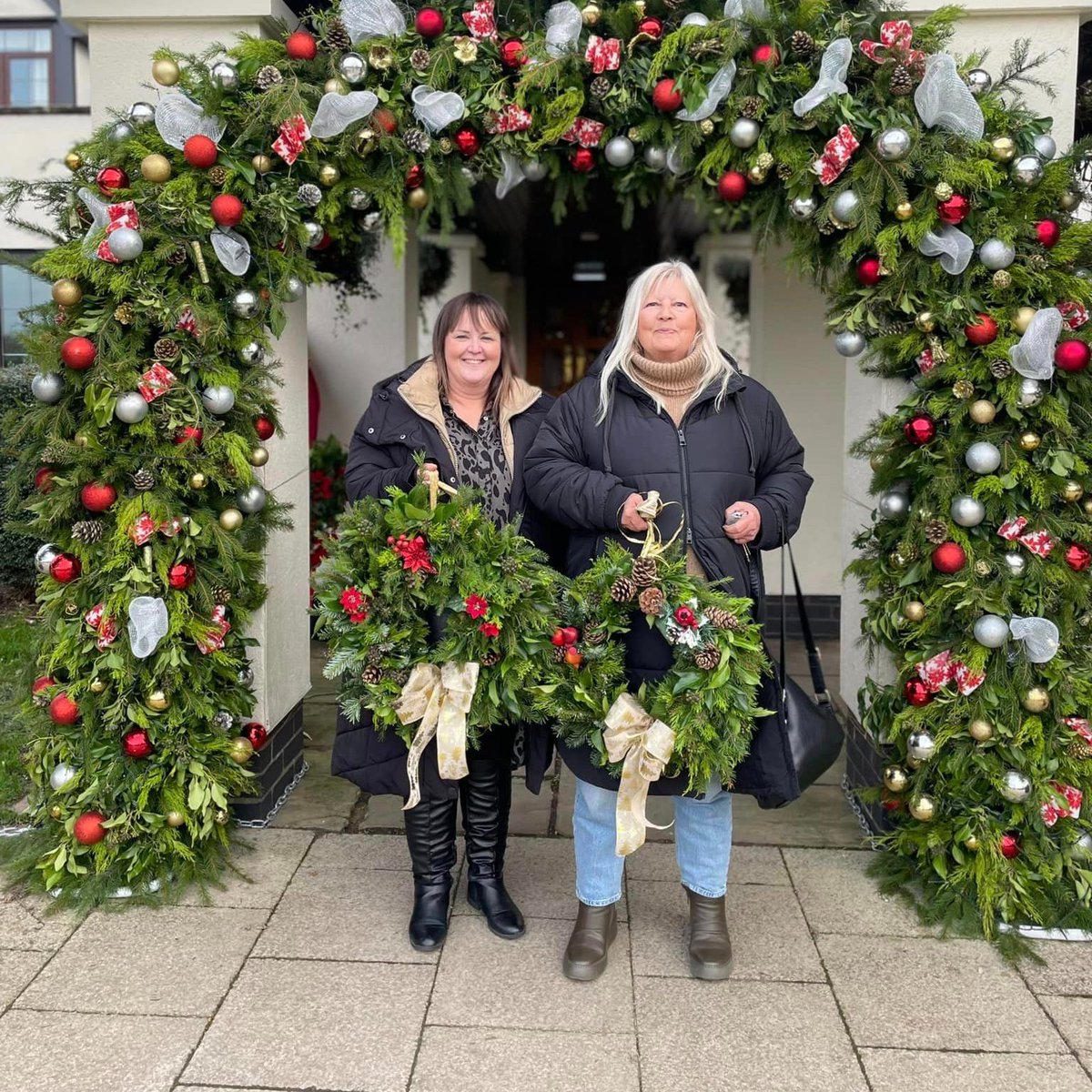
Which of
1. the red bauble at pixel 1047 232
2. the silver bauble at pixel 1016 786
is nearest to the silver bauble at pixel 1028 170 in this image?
the red bauble at pixel 1047 232

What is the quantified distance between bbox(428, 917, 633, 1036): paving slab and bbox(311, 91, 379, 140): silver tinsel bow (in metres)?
2.35

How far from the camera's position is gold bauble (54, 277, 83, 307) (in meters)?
3.18

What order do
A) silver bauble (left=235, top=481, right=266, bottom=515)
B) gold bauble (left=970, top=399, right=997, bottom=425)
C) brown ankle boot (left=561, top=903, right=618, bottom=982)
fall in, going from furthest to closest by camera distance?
silver bauble (left=235, top=481, right=266, bottom=515) < gold bauble (left=970, top=399, right=997, bottom=425) < brown ankle boot (left=561, top=903, right=618, bottom=982)

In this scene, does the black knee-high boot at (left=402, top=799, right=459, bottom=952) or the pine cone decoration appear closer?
the pine cone decoration

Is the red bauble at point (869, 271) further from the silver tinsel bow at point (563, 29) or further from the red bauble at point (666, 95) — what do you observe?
the silver tinsel bow at point (563, 29)

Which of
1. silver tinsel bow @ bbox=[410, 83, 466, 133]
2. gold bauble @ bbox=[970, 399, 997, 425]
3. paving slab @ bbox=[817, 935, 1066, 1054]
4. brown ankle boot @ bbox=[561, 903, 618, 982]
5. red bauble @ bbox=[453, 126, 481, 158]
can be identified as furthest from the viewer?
red bauble @ bbox=[453, 126, 481, 158]


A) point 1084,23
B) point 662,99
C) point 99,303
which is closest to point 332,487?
point 99,303

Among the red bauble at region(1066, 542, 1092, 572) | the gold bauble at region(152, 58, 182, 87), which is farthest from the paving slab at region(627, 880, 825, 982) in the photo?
the gold bauble at region(152, 58, 182, 87)

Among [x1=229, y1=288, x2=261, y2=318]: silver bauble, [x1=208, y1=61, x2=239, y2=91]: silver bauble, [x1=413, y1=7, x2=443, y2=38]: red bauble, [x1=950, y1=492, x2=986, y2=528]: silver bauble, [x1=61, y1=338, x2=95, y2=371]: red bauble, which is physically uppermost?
[x1=413, y1=7, x2=443, y2=38]: red bauble

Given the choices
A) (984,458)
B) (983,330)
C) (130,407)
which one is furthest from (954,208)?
(130,407)

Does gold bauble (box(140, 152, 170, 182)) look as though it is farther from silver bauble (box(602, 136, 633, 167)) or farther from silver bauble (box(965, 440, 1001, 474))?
silver bauble (box(965, 440, 1001, 474))

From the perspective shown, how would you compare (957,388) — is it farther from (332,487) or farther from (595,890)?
(332,487)

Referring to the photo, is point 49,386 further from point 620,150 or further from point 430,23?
point 620,150

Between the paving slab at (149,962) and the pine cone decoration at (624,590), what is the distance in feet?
4.71
